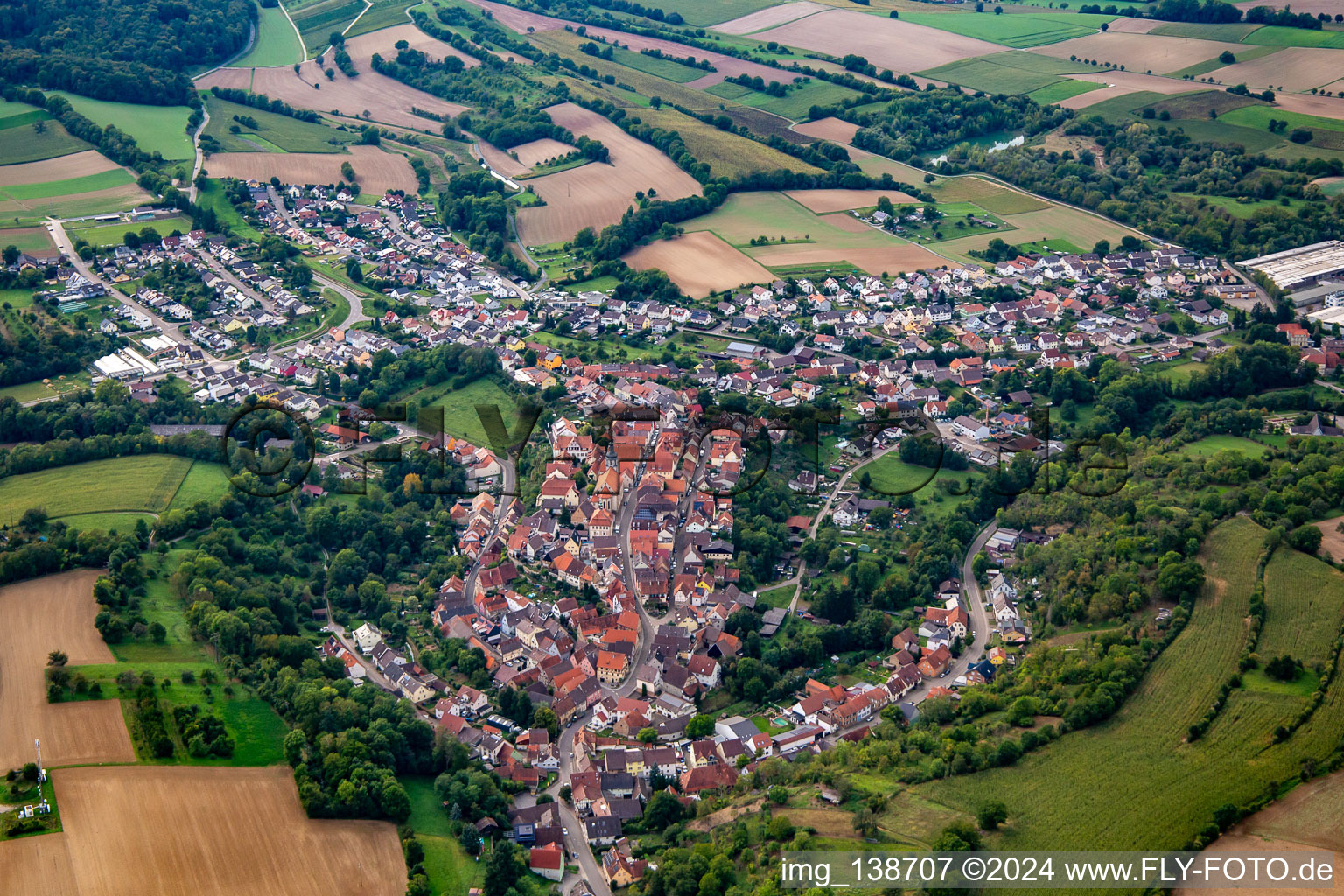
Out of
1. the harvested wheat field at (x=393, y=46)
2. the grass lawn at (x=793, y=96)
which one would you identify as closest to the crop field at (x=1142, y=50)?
the grass lawn at (x=793, y=96)

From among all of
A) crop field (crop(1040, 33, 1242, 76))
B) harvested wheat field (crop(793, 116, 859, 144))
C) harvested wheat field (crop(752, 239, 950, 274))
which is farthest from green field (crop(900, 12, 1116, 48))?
harvested wheat field (crop(752, 239, 950, 274))

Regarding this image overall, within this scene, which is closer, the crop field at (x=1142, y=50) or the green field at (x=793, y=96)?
the green field at (x=793, y=96)

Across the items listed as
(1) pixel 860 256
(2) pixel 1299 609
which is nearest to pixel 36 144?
(1) pixel 860 256

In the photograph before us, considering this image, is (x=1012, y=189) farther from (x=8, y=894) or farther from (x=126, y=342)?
(x=8, y=894)

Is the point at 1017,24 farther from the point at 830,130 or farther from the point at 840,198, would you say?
the point at 840,198

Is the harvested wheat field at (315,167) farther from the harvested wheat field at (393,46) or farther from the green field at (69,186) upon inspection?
the harvested wheat field at (393,46)
